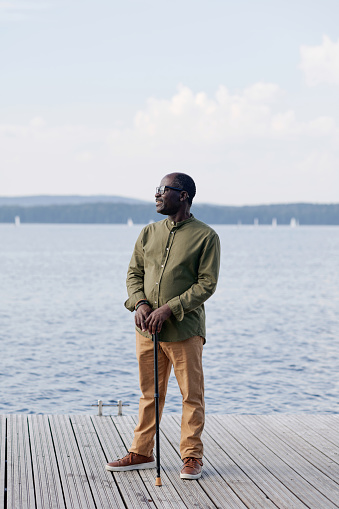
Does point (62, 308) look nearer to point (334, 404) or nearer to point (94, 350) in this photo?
point (94, 350)

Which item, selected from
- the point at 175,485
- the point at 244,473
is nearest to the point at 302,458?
the point at 244,473

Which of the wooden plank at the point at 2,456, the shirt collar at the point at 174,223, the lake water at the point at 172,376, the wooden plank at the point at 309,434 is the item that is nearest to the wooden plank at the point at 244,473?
the wooden plank at the point at 309,434

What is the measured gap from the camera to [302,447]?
4.76m

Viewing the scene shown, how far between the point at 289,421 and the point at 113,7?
54.7m

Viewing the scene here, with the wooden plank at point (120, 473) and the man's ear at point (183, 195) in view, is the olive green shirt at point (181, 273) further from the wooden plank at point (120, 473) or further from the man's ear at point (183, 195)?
the wooden plank at point (120, 473)

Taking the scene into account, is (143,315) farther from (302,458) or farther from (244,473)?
(302,458)

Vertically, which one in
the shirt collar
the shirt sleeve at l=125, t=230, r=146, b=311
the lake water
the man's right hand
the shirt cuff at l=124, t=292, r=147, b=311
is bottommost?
the lake water

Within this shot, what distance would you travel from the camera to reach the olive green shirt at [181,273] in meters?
4.04

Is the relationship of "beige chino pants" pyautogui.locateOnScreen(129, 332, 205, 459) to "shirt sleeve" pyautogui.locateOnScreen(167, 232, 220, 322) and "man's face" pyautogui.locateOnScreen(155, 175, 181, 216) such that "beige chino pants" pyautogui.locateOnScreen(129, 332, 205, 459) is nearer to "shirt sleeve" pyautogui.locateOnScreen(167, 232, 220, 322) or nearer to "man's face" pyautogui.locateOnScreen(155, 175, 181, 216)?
"shirt sleeve" pyautogui.locateOnScreen(167, 232, 220, 322)

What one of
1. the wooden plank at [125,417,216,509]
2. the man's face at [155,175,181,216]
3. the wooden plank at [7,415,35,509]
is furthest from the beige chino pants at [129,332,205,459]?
the man's face at [155,175,181,216]

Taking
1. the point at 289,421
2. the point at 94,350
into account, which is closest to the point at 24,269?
the point at 94,350

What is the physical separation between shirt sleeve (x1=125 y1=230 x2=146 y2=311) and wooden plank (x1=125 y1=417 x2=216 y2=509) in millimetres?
972

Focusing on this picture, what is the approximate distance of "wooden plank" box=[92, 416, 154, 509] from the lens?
3754 millimetres

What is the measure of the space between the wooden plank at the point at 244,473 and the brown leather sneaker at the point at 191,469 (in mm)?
165
